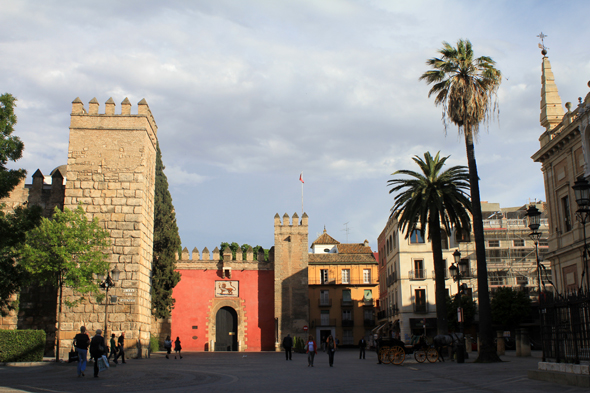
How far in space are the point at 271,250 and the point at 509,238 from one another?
19147 millimetres

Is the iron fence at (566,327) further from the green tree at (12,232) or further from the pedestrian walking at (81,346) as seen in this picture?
the green tree at (12,232)

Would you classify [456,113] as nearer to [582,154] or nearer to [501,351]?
[582,154]

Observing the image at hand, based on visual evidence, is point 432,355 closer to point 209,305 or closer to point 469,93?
point 469,93

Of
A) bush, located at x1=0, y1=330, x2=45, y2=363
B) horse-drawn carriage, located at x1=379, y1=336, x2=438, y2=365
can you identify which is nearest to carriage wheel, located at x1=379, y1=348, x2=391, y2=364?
horse-drawn carriage, located at x1=379, y1=336, x2=438, y2=365

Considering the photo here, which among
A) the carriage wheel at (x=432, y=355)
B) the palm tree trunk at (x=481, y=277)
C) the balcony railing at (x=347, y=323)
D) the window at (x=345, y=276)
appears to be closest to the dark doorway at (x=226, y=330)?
the balcony railing at (x=347, y=323)

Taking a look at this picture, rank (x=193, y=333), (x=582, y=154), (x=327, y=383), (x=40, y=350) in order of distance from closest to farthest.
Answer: (x=327, y=383), (x=40, y=350), (x=582, y=154), (x=193, y=333)

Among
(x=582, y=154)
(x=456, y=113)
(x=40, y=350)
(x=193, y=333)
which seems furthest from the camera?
(x=193, y=333)

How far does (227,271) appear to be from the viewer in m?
41.2

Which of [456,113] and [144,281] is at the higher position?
[456,113]

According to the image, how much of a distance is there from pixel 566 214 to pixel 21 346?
23.7 metres

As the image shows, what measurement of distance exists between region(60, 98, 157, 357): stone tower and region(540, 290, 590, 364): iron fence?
18.7 m

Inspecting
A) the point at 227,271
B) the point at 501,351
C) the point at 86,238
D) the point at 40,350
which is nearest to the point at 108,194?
the point at 86,238

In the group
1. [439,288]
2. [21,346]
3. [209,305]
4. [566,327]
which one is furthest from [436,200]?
[209,305]

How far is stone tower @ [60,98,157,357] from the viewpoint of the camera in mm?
24781
